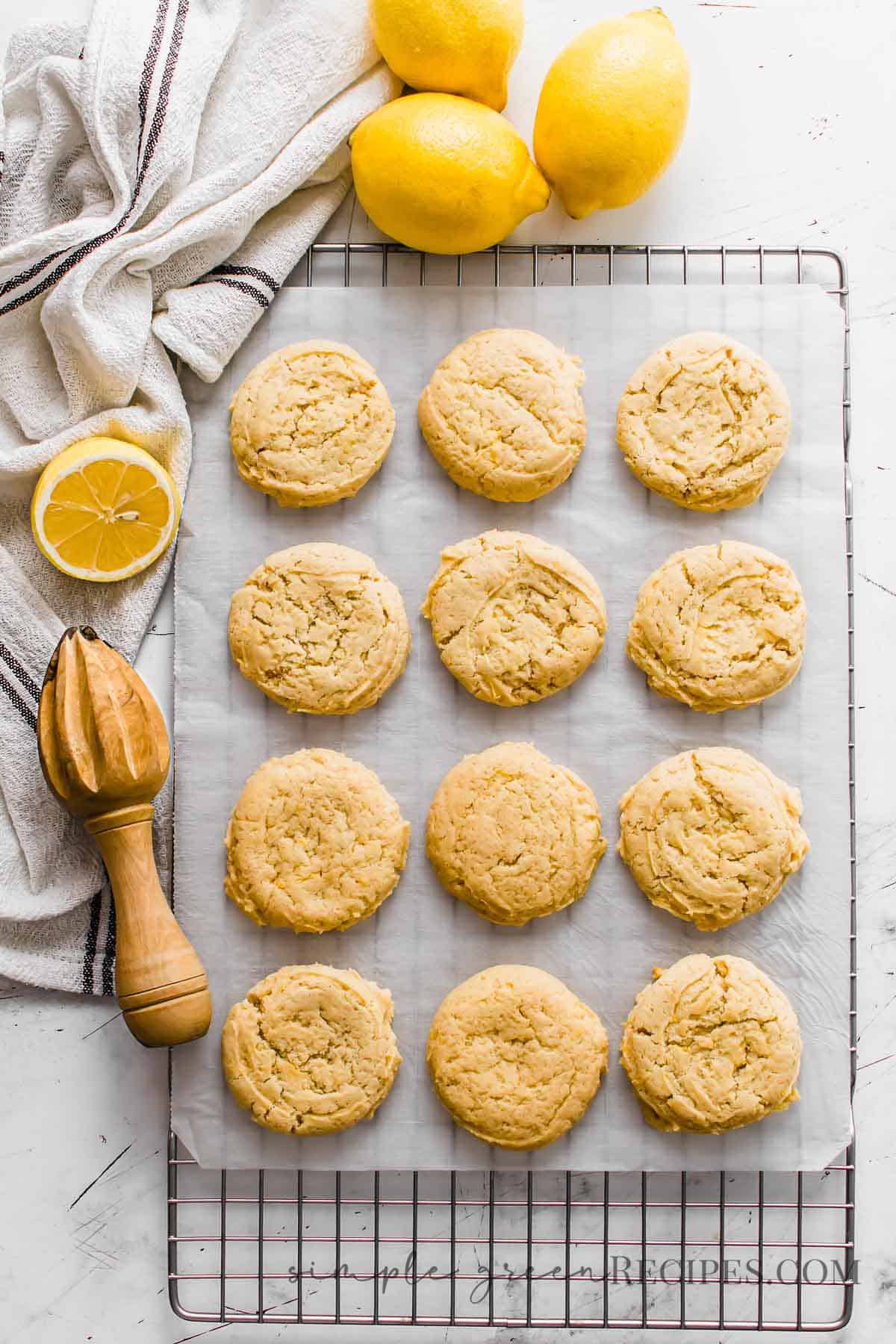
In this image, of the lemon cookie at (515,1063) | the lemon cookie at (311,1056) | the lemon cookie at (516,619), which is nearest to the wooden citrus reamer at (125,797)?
the lemon cookie at (311,1056)

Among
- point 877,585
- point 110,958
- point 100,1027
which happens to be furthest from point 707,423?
point 100,1027

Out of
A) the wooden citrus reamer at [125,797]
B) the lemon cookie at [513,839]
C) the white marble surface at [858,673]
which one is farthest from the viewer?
the white marble surface at [858,673]

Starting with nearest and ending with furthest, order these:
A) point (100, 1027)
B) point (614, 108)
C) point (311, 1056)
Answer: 1. point (614, 108)
2. point (311, 1056)
3. point (100, 1027)

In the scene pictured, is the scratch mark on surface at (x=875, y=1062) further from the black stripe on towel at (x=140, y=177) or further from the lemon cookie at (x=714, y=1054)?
the black stripe on towel at (x=140, y=177)

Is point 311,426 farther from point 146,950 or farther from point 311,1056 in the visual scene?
point 311,1056

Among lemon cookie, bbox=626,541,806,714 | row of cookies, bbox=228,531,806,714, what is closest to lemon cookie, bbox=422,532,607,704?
row of cookies, bbox=228,531,806,714

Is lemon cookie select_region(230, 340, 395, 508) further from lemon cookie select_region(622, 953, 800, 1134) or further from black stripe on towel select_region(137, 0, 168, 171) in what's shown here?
lemon cookie select_region(622, 953, 800, 1134)

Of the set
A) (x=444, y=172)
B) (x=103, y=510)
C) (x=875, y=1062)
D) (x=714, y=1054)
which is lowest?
(x=875, y=1062)
